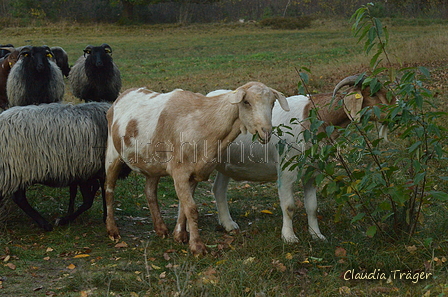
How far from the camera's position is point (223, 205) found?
6.18 metres

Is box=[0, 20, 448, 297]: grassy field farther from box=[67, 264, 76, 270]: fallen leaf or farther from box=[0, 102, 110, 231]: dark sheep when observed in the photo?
box=[0, 102, 110, 231]: dark sheep

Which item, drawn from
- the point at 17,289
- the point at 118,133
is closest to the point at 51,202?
the point at 118,133

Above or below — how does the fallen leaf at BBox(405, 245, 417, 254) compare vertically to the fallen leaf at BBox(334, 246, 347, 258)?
above

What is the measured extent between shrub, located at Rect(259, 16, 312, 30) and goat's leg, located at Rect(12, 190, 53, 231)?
3234 centimetres

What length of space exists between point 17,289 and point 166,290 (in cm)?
133

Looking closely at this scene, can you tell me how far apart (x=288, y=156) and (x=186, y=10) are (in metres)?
38.6

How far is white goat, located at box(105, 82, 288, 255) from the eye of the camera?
16.3 ft

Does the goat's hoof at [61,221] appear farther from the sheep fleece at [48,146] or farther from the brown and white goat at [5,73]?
the brown and white goat at [5,73]

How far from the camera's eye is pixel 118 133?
5.80 metres

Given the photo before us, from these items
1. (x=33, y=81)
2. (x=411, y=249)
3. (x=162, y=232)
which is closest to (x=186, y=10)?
(x=33, y=81)

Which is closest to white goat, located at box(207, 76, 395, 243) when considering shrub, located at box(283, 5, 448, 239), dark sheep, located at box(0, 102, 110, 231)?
shrub, located at box(283, 5, 448, 239)

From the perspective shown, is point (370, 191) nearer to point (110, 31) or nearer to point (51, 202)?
point (51, 202)

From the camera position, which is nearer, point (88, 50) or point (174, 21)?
point (88, 50)

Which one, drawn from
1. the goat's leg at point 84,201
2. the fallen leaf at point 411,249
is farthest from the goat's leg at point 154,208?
the fallen leaf at point 411,249
